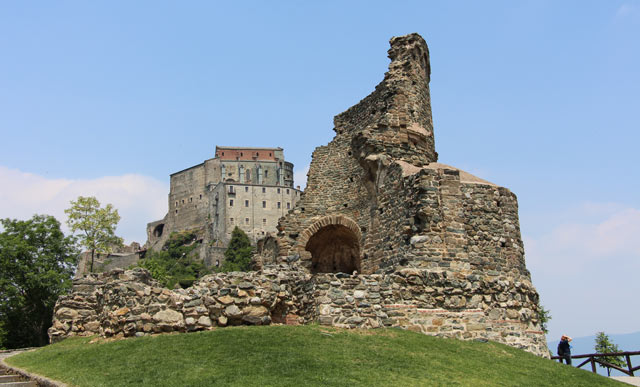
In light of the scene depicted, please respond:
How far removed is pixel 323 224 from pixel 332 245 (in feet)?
5.48

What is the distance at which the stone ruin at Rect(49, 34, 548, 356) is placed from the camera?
13477mm

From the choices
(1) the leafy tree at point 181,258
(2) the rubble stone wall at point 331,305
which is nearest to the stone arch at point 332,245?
(2) the rubble stone wall at point 331,305

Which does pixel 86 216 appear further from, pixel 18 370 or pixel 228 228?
pixel 228 228

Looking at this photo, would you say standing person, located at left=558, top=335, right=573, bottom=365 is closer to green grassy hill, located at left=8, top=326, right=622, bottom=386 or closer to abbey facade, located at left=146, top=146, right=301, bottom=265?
green grassy hill, located at left=8, top=326, right=622, bottom=386

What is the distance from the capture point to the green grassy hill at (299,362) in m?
9.40

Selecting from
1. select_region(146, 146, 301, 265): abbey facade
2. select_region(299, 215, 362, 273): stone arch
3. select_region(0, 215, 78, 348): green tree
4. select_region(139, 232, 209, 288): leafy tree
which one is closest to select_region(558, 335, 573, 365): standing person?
select_region(299, 215, 362, 273): stone arch

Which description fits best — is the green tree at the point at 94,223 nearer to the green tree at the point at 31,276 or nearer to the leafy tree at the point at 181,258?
the green tree at the point at 31,276

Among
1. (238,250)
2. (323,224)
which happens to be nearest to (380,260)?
(323,224)

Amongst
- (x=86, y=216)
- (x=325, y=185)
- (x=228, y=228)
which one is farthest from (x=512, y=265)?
(x=228, y=228)

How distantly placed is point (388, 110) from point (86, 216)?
101ft

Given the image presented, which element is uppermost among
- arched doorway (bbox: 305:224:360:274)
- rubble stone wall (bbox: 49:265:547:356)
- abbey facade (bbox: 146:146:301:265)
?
abbey facade (bbox: 146:146:301:265)

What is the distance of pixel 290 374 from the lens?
9359 mm

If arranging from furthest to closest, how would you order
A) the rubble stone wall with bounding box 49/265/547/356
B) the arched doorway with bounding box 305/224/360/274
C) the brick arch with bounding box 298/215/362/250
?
the arched doorway with bounding box 305/224/360/274
the brick arch with bounding box 298/215/362/250
the rubble stone wall with bounding box 49/265/547/356

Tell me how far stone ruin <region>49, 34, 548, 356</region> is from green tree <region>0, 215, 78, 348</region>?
12124mm
